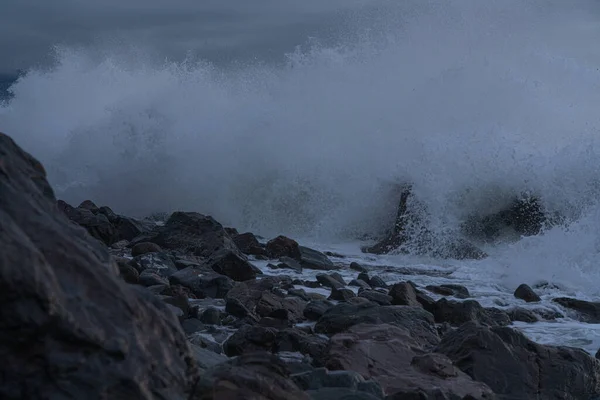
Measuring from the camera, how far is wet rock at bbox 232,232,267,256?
9.05 m

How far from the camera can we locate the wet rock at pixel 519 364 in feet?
13.8

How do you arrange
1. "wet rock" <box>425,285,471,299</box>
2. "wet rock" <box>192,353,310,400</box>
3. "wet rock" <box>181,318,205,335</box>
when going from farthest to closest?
"wet rock" <box>425,285,471,299</box> → "wet rock" <box>181,318,205,335</box> → "wet rock" <box>192,353,310,400</box>

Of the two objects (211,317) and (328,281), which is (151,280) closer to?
(211,317)

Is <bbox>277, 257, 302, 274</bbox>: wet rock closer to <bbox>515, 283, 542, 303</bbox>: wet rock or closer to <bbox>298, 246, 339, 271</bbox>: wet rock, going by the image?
<bbox>298, 246, 339, 271</bbox>: wet rock

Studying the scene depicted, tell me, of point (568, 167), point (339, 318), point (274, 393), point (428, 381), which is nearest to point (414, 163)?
point (568, 167)

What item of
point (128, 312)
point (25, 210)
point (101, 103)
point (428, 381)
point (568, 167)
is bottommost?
point (428, 381)

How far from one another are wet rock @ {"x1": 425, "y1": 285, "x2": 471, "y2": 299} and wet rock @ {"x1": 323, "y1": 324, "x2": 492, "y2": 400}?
2862mm

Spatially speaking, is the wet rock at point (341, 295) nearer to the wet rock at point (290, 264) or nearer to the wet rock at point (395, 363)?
the wet rock at point (290, 264)

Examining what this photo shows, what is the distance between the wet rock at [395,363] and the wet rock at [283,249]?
4.27 metres

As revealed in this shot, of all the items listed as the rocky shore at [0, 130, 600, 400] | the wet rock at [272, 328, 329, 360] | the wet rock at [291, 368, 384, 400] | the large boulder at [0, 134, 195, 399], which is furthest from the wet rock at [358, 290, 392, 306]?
the large boulder at [0, 134, 195, 399]

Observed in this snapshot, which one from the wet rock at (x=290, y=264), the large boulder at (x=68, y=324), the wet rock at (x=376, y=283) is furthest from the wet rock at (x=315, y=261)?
the large boulder at (x=68, y=324)

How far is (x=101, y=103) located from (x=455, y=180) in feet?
37.4

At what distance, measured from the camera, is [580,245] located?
938cm

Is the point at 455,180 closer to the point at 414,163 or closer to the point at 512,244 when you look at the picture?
the point at 414,163
